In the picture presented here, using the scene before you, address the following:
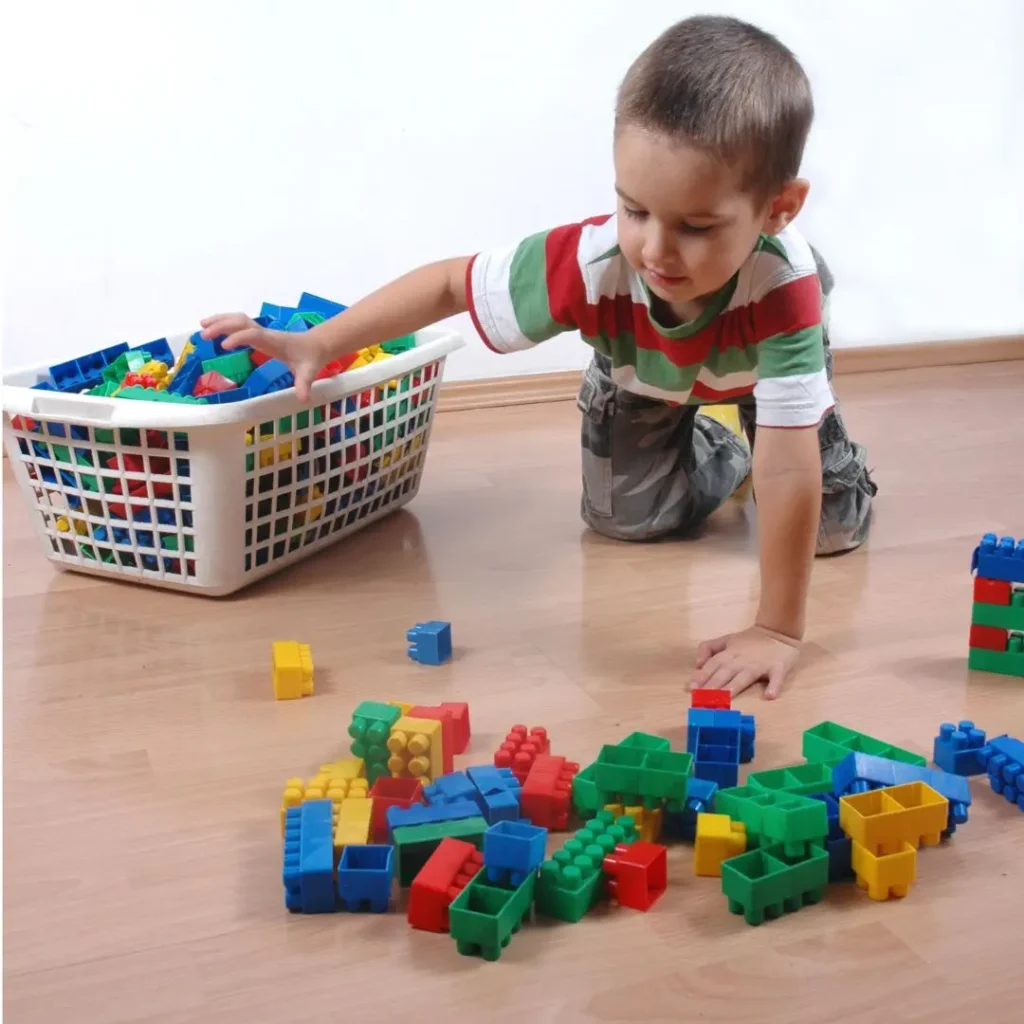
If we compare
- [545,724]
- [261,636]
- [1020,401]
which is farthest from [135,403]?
[1020,401]

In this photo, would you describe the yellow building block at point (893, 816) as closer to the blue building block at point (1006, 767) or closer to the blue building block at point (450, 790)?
the blue building block at point (1006, 767)

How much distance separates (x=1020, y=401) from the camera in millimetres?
1849

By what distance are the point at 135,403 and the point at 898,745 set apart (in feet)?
2.14

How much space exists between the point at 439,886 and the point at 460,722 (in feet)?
0.67

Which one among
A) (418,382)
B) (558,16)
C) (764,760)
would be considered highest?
(558,16)

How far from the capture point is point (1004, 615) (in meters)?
1.02

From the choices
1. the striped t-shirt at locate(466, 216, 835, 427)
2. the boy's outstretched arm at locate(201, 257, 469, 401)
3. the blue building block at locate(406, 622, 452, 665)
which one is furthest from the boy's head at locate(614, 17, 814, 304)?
the blue building block at locate(406, 622, 452, 665)

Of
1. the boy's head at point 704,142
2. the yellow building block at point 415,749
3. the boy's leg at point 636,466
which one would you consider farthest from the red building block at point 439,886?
the boy's leg at point 636,466

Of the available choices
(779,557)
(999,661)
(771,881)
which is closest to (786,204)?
(779,557)

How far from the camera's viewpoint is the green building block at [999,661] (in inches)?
40.1

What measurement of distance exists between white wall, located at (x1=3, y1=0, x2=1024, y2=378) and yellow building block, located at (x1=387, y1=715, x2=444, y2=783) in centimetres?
98

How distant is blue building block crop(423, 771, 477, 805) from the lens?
80 cm

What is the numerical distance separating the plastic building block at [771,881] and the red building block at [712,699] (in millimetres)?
193

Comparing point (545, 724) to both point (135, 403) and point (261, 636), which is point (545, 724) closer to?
point (261, 636)
